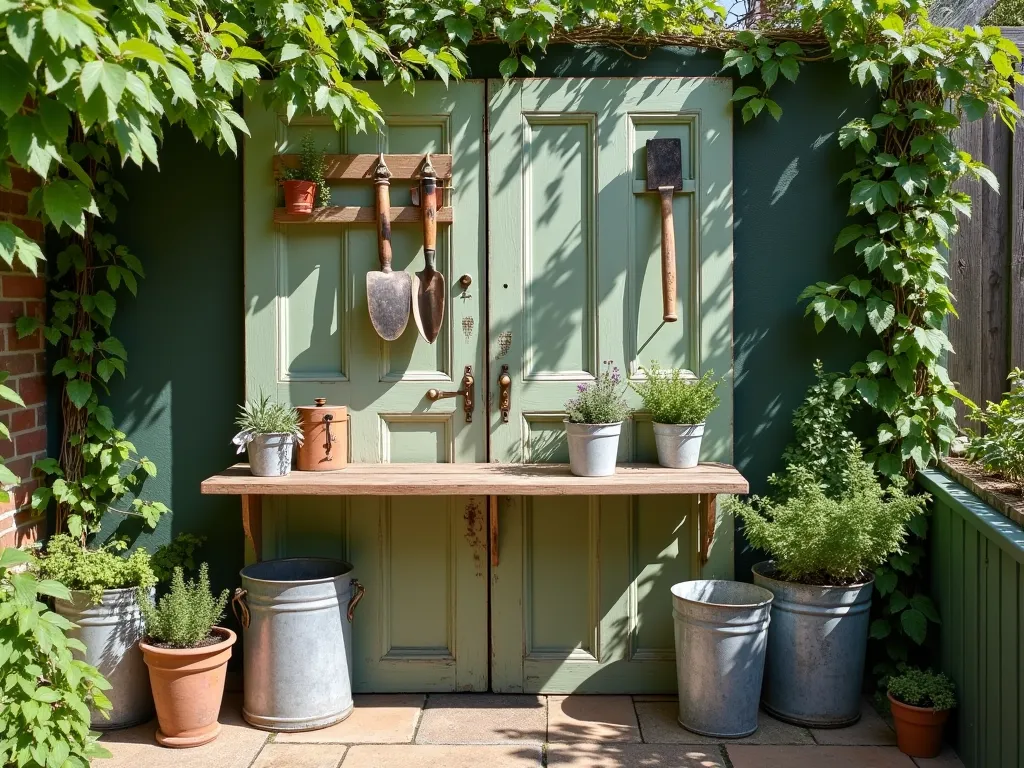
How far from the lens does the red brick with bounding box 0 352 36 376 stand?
135 inches

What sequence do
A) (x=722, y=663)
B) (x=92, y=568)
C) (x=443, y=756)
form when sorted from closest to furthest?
1. (x=443, y=756)
2. (x=722, y=663)
3. (x=92, y=568)

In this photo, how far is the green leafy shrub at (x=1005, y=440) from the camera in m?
3.08

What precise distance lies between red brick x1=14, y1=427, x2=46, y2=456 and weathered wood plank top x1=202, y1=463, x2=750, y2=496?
0.73 metres

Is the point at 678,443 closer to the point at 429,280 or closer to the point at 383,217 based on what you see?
the point at 429,280

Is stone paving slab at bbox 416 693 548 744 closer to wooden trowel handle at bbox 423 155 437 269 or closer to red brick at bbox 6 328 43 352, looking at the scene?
wooden trowel handle at bbox 423 155 437 269

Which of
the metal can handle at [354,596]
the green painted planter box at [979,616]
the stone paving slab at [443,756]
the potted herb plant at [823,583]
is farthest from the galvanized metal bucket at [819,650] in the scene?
the metal can handle at [354,596]

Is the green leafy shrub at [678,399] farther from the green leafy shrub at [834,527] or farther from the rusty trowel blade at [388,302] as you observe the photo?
the rusty trowel blade at [388,302]

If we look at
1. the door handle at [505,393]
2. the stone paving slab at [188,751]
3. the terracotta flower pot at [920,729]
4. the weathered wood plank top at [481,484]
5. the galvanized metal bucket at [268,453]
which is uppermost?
the door handle at [505,393]

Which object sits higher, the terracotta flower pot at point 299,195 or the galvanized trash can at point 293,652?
the terracotta flower pot at point 299,195

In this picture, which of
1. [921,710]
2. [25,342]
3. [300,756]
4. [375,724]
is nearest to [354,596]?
[375,724]

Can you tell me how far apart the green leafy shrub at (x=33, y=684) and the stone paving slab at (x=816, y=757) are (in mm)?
1998

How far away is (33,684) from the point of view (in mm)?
2752

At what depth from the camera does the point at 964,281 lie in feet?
12.3

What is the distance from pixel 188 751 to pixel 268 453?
40.3 inches
